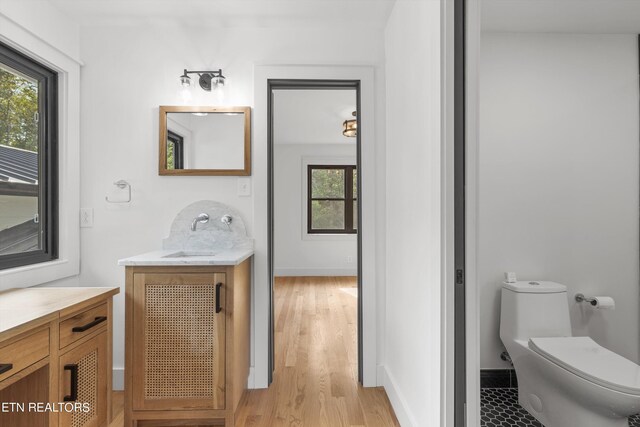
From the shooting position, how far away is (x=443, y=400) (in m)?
1.41

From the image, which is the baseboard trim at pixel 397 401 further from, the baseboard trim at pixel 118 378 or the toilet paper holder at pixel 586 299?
the baseboard trim at pixel 118 378

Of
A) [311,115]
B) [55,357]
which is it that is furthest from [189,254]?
[311,115]

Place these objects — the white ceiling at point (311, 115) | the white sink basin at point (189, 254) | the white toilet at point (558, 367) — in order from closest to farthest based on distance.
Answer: the white toilet at point (558, 367) → the white sink basin at point (189, 254) → the white ceiling at point (311, 115)

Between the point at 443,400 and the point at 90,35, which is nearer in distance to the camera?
the point at 443,400

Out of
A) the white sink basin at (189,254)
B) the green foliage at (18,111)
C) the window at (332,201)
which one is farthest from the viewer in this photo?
the window at (332,201)

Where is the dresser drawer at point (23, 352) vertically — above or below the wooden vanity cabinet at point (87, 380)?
above

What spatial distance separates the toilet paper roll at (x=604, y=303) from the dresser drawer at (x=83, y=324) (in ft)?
6.08

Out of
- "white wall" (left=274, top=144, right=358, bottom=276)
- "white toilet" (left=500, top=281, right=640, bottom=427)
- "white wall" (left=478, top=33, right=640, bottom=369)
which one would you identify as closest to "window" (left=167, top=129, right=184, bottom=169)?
"white wall" (left=478, top=33, right=640, bottom=369)

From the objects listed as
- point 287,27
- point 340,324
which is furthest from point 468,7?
point 340,324

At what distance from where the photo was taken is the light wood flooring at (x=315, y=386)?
6.63 ft

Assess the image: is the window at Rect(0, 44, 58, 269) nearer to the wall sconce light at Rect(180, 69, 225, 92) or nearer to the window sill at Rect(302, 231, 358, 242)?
the wall sconce light at Rect(180, 69, 225, 92)

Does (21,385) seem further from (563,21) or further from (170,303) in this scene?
(563,21)

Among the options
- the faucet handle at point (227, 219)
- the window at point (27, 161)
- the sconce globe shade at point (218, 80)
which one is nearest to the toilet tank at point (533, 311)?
the faucet handle at point (227, 219)

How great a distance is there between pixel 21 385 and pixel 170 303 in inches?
24.9
